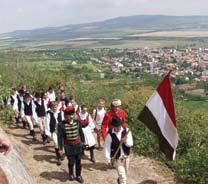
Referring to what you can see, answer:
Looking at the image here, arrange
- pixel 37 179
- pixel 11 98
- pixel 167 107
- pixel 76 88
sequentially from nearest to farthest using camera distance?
1. pixel 167 107
2. pixel 37 179
3. pixel 11 98
4. pixel 76 88

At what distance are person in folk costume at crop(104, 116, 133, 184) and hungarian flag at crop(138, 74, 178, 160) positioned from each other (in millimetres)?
513

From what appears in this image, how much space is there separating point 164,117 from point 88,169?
11.1 feet

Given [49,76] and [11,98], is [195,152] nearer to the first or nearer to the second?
[11,98]

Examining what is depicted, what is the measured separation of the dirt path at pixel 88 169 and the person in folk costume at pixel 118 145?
1.64 m

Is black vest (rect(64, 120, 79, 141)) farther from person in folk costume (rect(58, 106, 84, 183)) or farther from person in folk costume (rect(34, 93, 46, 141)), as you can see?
person in folk costume (rect(34, 93, 46, 141))

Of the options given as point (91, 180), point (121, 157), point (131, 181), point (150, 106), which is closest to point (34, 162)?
point (91, 180)

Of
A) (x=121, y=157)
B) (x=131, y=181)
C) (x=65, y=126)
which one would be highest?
(x=65, y=126)

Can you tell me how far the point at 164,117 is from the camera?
6848 mm

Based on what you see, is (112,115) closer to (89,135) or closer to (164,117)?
(164,117)

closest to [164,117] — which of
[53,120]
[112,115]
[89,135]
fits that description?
[112,115]

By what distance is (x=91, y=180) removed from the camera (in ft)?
29.2

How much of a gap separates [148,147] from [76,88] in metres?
8.97

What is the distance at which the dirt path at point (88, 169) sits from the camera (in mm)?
8898

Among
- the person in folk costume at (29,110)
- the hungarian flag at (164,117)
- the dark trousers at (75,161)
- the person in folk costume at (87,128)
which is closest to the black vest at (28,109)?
the person in folk costume at (29,110)
